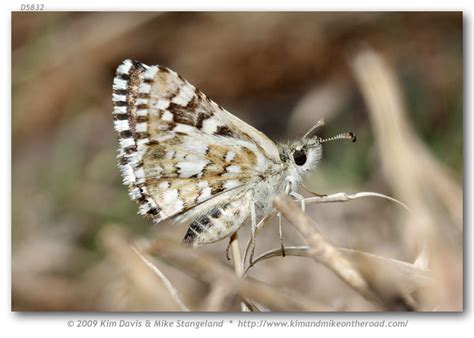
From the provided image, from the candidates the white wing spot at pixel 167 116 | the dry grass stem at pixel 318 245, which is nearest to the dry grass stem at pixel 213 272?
the dry grass stem at pixel 318 245

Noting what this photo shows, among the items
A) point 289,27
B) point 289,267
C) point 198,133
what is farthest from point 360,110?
point 198,133

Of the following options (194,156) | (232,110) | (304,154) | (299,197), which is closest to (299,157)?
(304,154)

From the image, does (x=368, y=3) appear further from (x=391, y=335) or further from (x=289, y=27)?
(x=391, y=335)

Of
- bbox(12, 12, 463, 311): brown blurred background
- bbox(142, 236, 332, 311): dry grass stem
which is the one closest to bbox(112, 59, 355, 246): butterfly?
bbox(12, 12, 463, 311): brown blurred background

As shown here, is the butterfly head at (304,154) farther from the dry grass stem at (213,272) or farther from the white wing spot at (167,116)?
the dry grass stem at (213,272)

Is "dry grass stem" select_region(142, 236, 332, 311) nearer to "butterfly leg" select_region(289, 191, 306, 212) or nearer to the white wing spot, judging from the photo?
"butterfly leg" select_region(289, 191, 306, 212)

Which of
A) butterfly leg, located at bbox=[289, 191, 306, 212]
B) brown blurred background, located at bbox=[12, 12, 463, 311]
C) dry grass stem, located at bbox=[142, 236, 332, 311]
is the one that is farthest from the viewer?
brown blurred background, located at bbox=[12, 12, 463, 311]
